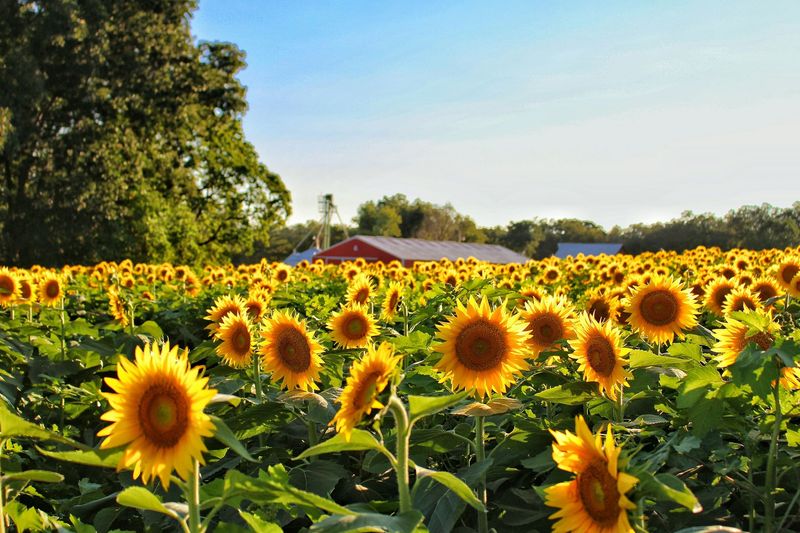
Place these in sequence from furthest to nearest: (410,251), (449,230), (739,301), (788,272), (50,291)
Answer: (449,230)
(410,251)
(50,291)
(788,272)
(739,301)

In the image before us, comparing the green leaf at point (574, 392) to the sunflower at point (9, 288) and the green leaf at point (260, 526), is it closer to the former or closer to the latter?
the green leaf at point (260, 526)

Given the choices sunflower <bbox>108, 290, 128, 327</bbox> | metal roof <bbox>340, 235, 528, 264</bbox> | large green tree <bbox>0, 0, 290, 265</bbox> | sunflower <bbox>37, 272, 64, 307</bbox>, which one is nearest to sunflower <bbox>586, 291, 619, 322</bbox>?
sunflower <bbox>108, 290, 128, 327</bbox>

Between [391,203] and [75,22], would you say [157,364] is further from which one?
[391,203]

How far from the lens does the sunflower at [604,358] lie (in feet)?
7.52

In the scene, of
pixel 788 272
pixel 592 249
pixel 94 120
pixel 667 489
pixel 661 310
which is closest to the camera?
pixel 667 489

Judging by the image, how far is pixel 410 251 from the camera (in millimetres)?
51375

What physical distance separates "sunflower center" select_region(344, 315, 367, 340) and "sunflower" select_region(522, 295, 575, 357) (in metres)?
0.80

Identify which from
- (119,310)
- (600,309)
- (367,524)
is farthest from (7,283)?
(367,524)

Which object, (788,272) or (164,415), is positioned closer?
(164,415)

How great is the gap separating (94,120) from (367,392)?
31.8 metres

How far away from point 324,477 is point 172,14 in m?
32.6

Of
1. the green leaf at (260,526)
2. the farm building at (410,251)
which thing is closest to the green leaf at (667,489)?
the green leaf at (260,526)

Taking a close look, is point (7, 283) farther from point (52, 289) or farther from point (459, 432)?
point (459, 432)

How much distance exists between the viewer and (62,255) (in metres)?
31.0
